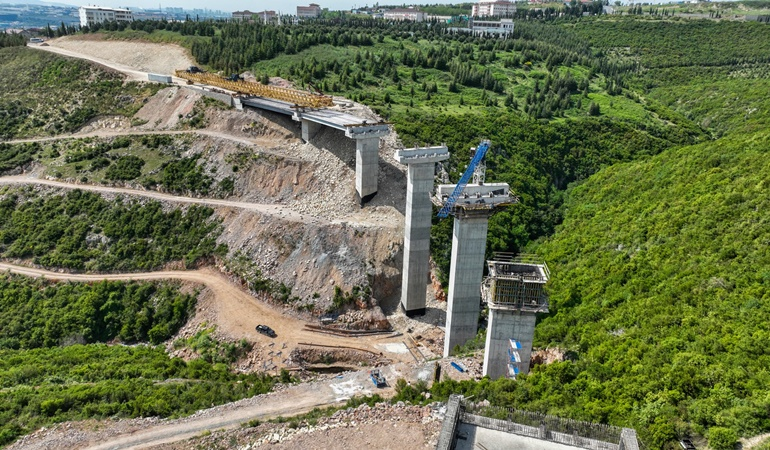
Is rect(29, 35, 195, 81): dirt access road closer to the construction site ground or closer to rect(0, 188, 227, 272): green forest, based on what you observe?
the construction site ground

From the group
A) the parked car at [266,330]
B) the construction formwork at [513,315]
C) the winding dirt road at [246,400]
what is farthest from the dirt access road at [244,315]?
the construction formwork at [513,315]

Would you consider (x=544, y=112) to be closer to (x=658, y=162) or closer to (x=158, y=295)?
(x=658, y=162)

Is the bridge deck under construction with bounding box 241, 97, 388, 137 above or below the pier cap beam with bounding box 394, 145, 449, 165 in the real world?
above

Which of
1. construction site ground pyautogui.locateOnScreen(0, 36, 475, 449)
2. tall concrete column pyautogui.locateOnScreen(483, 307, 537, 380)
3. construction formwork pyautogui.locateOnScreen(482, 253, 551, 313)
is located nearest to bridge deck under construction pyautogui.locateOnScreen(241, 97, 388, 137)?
construction site ground pyautogui.locateOnScreen(0, 36, 475, 449)

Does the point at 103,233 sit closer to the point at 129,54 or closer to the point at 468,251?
the point at 468,251

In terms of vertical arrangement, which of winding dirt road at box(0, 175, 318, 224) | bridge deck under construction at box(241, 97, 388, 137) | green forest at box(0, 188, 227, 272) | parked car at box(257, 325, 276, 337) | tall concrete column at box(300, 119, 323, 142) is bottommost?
parked car at box(257, 325, 276, 337)

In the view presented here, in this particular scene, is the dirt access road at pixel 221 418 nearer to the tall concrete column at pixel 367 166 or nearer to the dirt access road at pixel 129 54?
the tall concrete column at pixel 367 166

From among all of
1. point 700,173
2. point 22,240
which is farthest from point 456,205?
point 22,240
